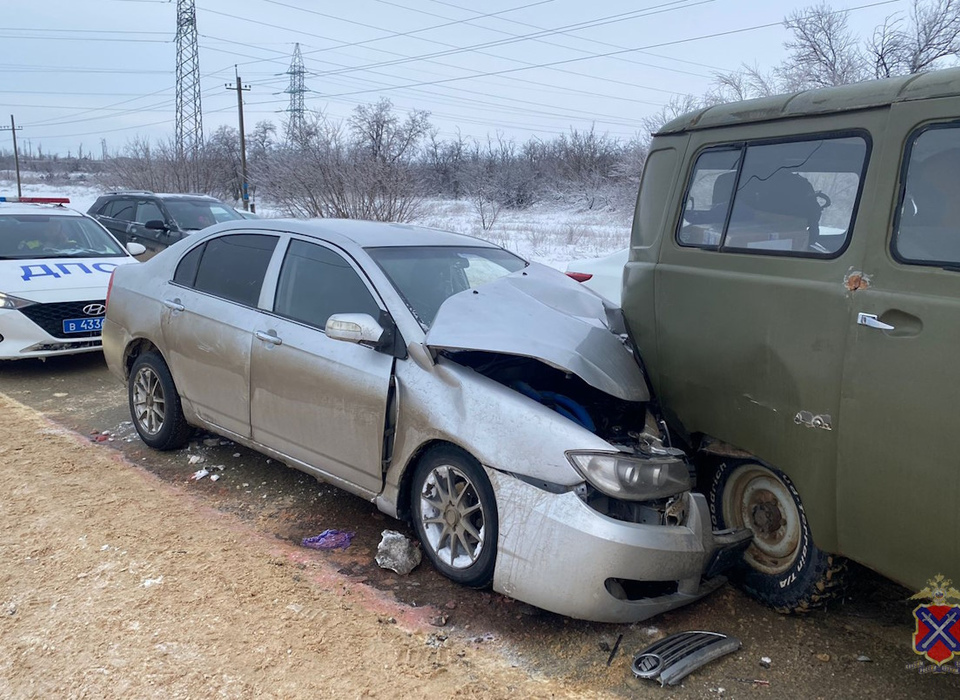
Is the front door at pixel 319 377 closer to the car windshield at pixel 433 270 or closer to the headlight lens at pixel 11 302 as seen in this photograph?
the car windshield at pixel 433 270

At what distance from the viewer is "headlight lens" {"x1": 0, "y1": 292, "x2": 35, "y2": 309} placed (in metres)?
7.27

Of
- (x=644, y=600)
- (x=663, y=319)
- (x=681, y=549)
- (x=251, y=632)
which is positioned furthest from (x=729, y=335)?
(x=251, y=632)

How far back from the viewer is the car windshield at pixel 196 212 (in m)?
13.3

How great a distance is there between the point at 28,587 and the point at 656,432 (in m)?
3.03

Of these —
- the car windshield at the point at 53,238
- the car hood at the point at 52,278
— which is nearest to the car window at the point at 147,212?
the car windshield at the point at 53,238

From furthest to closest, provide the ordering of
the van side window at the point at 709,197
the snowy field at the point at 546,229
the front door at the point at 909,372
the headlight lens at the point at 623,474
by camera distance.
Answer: the snowy field at the point at 546,229, the van side window at the point at 709,197, the headlight lens at the point at 623,474, the front door at the point at 909,372

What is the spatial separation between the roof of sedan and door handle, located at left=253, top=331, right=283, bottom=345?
624mm

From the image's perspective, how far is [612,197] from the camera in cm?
3959

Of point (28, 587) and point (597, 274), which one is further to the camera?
point (597, 274)

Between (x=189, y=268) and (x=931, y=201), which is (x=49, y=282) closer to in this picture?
(x=189, y=268)

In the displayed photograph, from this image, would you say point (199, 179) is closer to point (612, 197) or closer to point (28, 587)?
point (612, 197)

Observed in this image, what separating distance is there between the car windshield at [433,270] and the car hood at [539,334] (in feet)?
0.96

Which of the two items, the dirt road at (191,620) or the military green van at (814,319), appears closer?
the military green van at (814,319)

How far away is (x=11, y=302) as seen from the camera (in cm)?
730
